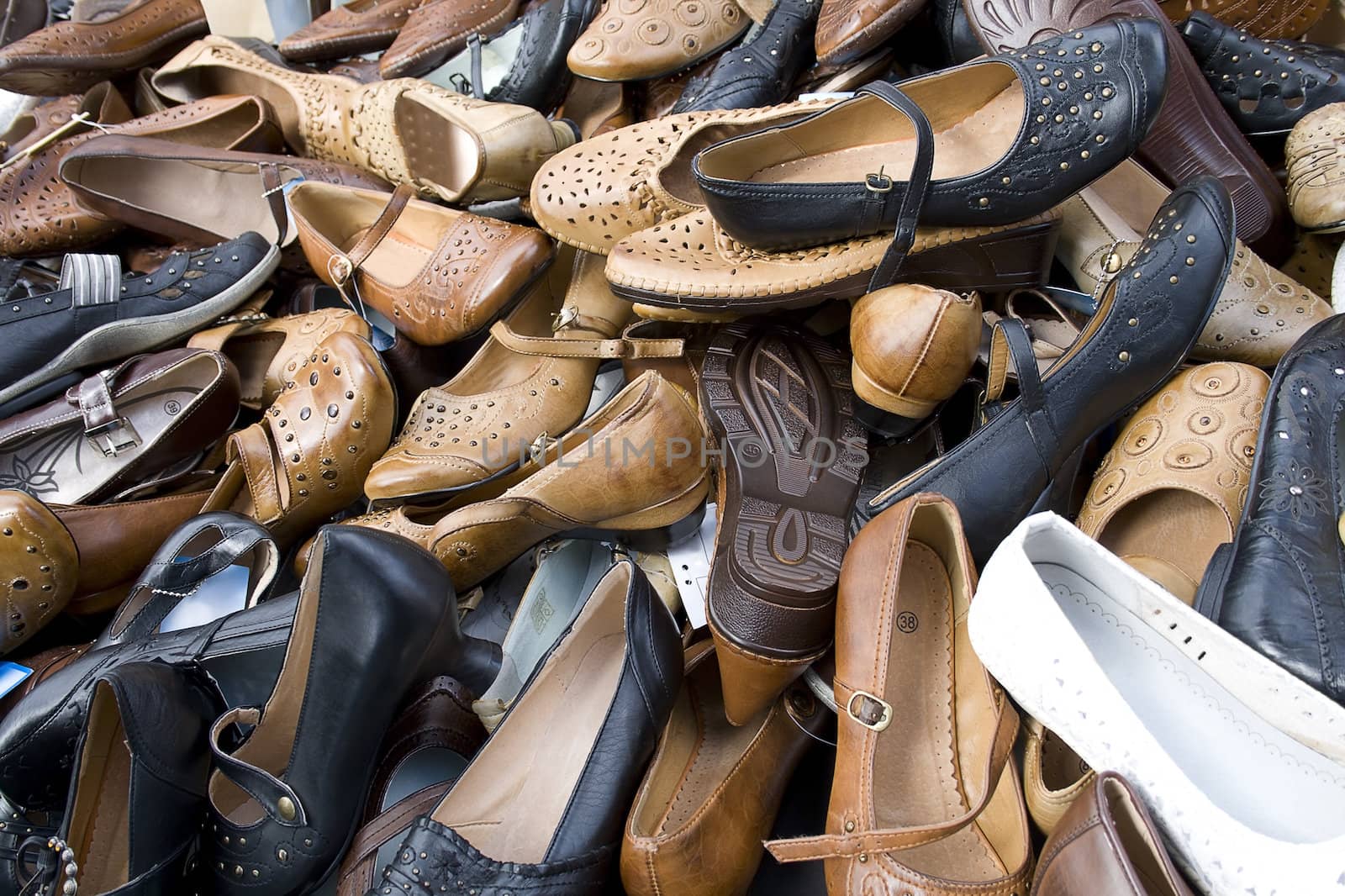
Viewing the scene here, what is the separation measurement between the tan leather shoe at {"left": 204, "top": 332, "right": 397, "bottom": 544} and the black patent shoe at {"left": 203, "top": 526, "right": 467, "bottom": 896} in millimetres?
244

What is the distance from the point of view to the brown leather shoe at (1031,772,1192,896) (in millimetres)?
516

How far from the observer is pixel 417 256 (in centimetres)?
121

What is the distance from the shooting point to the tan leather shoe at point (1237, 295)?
2.85ft

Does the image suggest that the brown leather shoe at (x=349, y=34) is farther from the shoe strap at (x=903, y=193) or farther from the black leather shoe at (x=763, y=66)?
the shoe strap at (x=903, y=193)

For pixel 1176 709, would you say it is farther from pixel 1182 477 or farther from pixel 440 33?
A: pixel 440 33

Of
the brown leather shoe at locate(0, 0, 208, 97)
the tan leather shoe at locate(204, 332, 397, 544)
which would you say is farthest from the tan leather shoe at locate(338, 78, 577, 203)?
the brown leather shoe at locate(0, 0, 208, 97)

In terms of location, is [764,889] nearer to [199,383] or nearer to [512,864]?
[512,864]

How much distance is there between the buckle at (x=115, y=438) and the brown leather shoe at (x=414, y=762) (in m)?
0.63

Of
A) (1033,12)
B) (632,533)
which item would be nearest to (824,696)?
(632,533)

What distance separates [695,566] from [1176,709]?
51 cm

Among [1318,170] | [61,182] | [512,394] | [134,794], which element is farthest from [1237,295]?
[61,182]

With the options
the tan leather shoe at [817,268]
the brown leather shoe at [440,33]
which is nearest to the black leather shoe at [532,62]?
the brown leather shoe at [440,33]

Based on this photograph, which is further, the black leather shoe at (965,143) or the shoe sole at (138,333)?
the shoe sole at (138,333)

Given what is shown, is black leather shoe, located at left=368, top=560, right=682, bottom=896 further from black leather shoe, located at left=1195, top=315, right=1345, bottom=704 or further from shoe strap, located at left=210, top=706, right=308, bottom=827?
black leather shoe, located at left=1195, top=315, right=1345, bottom=704
